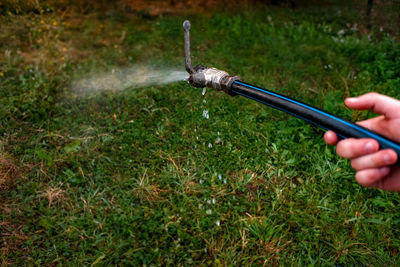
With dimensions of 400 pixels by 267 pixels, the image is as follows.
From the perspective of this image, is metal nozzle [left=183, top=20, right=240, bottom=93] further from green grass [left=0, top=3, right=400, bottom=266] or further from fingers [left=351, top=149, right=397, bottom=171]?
green grass [left=0, top=3, right=400, bottom=266]

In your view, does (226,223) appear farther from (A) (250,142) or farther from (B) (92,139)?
(B) (92,139)

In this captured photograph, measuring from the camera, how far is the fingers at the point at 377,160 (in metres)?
1.21

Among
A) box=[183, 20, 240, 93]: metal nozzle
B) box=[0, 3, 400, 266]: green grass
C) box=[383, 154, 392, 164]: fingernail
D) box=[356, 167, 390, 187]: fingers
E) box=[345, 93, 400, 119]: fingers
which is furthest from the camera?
box=[0, 3, 400, 266]: green grass

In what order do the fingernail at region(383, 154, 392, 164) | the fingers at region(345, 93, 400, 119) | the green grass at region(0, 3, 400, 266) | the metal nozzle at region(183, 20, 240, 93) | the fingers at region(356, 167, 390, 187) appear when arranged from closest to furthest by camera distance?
the fingernail at region(383, 154, 392, 164), the fingers at region(356, 167, 390, 187), the fingers at region(345, 93, 400, 119), the metal nozzle at region(183, 20, 240, 93), the green grass at region(0, 3, 400, 266)

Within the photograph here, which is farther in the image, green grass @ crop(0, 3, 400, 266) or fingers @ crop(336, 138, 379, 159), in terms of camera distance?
green grass @ crop(0, 3, 400, 266)

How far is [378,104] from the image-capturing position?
1549 mm

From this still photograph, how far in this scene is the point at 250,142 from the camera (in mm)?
3309

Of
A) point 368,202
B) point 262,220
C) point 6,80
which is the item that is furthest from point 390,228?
point 6,80

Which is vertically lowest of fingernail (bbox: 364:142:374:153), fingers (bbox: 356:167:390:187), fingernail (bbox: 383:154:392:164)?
fingers (bbox: 356:167:390:187)

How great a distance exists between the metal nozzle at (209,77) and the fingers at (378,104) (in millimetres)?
623

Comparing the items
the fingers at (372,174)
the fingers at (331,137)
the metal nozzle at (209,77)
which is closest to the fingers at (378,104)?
the fingers at (331,137)

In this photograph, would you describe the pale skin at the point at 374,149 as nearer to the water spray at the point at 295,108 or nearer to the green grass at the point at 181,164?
the water spray at the point at 295,108

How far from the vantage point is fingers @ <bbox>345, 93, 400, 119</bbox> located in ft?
5.00

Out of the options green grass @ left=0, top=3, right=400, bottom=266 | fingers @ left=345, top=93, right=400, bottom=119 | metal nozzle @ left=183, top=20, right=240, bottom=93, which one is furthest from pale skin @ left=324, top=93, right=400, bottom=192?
green grass @ left=0, top=3, right=400, bottom=266
